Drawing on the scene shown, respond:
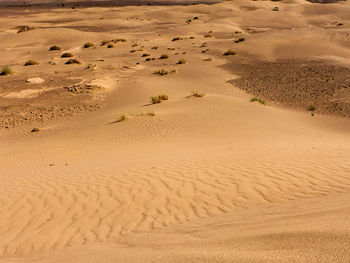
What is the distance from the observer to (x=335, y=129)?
1405 centimetres

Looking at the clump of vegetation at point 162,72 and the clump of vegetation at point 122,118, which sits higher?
the clump of vegetation at point 162,72

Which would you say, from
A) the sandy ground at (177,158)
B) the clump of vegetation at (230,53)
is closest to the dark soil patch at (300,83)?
the sandy ground at (177,158)

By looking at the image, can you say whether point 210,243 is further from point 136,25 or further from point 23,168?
point 136,25

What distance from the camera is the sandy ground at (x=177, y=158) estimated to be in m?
4.57

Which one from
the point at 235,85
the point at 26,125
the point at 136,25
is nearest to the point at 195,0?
the point at 136,25

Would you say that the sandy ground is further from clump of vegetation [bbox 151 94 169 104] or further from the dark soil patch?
clump of vegetation [bbox 151 94 169 104]

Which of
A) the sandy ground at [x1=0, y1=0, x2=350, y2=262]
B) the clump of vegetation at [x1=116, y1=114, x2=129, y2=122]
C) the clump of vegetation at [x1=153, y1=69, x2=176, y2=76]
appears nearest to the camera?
the sandy ground at [x1=0, y1=0, x2=350, y2=262]

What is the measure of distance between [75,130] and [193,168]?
6.98m

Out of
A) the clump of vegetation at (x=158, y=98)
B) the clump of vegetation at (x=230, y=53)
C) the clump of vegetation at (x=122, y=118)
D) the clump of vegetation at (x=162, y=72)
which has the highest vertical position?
the clump of vegetation at (x=230, y=53)

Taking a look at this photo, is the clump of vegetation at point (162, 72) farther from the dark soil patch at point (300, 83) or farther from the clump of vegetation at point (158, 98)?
the clump of vegetation at point (158, 98)

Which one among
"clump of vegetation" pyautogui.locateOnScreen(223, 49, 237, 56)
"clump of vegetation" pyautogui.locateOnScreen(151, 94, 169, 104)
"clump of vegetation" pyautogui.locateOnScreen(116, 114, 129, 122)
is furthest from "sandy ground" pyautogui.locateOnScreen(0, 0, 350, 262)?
"clump of vegetation" pyautogui.locateOnScreen(223, 49, 237, 56)

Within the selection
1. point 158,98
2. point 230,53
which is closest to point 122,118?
point 158,98

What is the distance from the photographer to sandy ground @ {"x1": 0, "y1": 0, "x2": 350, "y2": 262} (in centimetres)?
457

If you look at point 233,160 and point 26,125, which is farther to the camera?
point 26,125
